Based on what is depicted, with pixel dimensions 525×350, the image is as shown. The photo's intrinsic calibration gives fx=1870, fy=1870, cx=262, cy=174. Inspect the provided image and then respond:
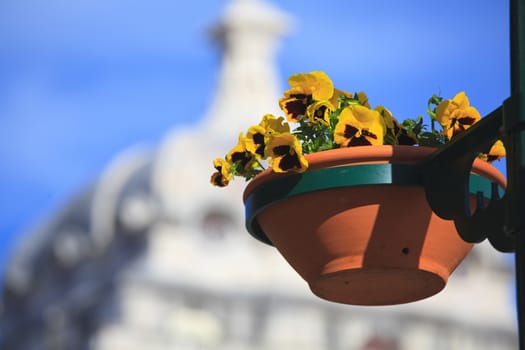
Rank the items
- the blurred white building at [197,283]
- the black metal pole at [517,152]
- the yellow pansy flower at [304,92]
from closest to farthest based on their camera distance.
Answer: the black metal pole at [517,152] → the yellow pansy flower at [304,92] → the blurred white building at [197,283]

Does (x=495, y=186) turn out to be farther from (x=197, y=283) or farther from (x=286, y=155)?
(x=197, y=283)

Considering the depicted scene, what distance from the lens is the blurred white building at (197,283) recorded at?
4525 centimetres

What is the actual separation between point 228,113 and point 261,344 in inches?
281

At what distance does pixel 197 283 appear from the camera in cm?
4619

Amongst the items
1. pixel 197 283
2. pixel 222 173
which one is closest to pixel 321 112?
pixel 222 173

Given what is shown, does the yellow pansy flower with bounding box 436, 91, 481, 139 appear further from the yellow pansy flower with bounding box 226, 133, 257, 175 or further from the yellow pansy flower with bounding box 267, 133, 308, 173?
the yellow pansy flower with bounding box 226, 133, 257, 175

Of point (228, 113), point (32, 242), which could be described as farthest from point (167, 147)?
point (32, 242)

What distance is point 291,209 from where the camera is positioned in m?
4.94

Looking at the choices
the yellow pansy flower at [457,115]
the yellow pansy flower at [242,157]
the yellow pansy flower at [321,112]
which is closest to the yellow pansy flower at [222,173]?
the yellow pansy flower at [242,157]

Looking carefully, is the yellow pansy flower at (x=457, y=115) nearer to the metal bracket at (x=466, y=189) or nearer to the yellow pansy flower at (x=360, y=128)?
the yellow pansy flower at (x=360, y=128)

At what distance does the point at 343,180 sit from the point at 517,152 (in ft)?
2.75

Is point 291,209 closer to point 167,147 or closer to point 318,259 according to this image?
point 318,259

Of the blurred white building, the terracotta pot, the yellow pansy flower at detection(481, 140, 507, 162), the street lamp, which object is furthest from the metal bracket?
the blurred white building

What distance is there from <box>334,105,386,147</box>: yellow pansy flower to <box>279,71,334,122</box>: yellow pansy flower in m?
0.17
